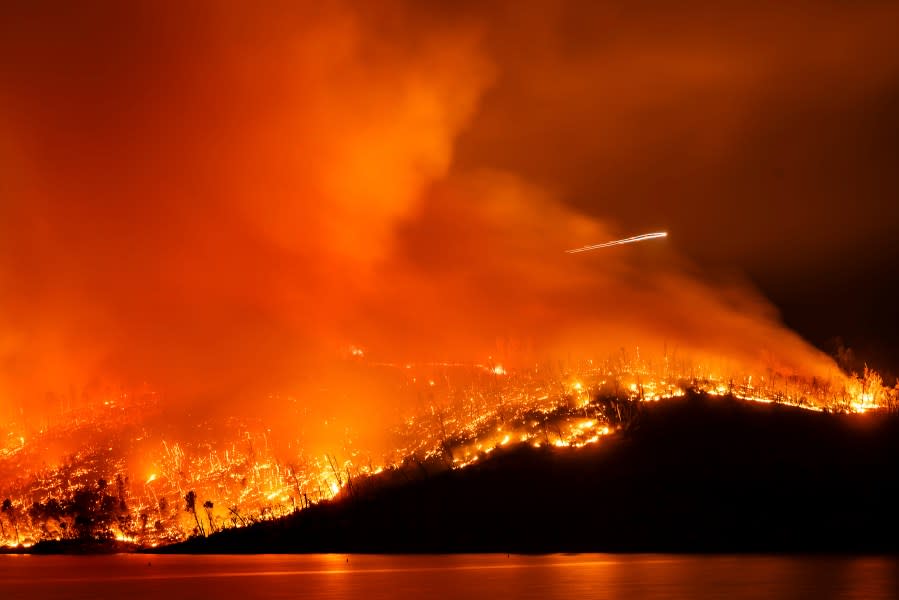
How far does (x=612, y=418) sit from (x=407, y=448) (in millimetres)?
38860

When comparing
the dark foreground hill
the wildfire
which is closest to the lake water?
the dark foreground hill

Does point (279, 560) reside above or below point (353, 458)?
below

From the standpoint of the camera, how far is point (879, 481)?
13950 centimetres

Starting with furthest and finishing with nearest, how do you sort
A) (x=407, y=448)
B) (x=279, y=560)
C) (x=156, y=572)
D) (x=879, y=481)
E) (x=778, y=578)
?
(x=407, y=448), (x=879, y=481), (x=279, y=560), (x=156, y=572), (x=778, y=578)

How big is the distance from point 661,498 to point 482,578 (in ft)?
192

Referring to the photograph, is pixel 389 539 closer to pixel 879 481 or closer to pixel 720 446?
pixel 720 446

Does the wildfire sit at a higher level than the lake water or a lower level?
higher

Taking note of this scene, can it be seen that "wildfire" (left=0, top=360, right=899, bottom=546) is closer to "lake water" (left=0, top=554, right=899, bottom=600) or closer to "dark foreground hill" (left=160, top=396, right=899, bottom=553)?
"dark foreground hill" (left=160, top=396, right=899, bottom=553)

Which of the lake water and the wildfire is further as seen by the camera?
the wildfire

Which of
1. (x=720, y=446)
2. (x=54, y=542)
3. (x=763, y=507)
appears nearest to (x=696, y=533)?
(x=763, y=507)

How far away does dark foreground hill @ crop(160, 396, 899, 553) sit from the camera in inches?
5118

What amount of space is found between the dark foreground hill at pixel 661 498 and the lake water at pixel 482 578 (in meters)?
15.6

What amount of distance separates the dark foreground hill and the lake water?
15639 mm

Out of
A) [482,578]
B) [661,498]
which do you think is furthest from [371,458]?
[482,578]
